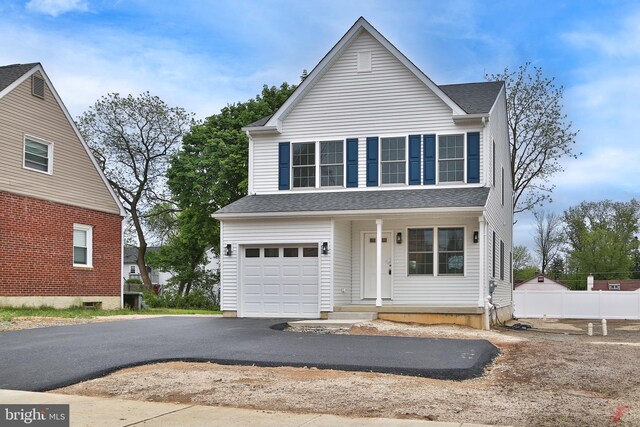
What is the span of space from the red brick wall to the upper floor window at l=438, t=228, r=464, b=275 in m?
12.8

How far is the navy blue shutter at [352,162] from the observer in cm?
2133

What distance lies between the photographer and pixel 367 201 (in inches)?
783

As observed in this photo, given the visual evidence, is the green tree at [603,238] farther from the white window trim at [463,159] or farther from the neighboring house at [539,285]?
the white window trim at [463,159]

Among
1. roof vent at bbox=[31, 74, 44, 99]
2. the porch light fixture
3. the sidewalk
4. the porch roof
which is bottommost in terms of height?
the sidewalk

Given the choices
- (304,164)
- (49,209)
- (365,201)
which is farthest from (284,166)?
(49,209)

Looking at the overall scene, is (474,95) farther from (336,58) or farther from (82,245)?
(82,245)

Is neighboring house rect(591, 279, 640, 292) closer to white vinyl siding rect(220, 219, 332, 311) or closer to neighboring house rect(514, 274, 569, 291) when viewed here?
neighboring house rect(514, 274, 569, 291)

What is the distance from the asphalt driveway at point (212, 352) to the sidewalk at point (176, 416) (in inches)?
47.5

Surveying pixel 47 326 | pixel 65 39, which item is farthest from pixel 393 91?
pixel 47 326

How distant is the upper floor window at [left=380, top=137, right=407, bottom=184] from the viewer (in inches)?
829

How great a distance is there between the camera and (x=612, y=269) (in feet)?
208

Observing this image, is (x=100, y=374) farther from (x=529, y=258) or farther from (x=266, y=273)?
(x=529, y=258)

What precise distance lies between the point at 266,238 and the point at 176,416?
12750 mm

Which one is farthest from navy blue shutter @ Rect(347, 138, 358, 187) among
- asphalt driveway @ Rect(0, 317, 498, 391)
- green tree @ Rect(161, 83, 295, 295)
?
green tree @ Rect(161, 83, 295, 295)
